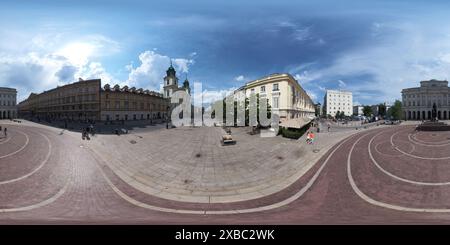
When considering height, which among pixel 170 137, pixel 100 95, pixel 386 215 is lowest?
pixel 386 215

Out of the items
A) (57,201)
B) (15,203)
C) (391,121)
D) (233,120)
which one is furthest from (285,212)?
(391,121)

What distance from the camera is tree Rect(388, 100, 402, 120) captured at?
370 centimetres

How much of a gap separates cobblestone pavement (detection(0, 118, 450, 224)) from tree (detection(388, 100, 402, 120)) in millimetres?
853

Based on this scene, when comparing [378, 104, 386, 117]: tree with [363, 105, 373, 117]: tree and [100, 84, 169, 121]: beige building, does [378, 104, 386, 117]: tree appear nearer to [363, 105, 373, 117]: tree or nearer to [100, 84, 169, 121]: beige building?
[363, 105, 373, 117]: tree

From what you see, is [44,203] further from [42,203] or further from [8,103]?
[8,103]

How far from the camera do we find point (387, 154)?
384 centimetres

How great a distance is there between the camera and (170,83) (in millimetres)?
2383

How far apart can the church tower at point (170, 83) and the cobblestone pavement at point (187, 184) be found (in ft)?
2.09

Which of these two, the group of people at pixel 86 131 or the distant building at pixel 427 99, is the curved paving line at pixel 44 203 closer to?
the group of people at pixel 86 131
